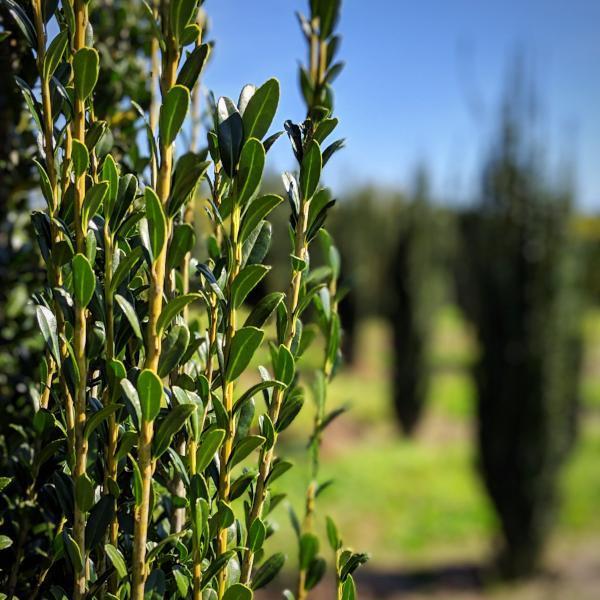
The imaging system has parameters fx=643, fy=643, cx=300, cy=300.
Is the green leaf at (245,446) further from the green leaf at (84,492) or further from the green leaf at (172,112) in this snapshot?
the green leaf at (172,112)

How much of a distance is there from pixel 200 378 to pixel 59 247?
211mm

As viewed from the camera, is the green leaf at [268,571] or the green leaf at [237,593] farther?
the green leaf at [268,571]

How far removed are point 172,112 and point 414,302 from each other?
13.1 metres

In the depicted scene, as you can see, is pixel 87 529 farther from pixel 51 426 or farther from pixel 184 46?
pixel 184 46

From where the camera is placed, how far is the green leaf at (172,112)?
618mm

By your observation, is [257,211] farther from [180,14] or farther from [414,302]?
[414,302]

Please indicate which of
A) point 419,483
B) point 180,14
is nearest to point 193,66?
point 180,14

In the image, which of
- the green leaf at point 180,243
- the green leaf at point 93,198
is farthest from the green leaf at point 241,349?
the green leaf at point 93,198

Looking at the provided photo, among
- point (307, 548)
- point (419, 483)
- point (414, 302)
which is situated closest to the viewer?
point (307, 548)

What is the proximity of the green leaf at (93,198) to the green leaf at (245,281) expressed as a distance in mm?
165

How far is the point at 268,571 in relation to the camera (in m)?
0.86

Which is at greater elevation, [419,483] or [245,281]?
[245,281]

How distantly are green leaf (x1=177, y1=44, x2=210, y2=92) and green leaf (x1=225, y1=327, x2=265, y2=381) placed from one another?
275 millimetres

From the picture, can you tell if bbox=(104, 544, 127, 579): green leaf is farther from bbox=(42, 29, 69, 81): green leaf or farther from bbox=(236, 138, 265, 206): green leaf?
bbox=(42, 29, 69, 81): green leaf
